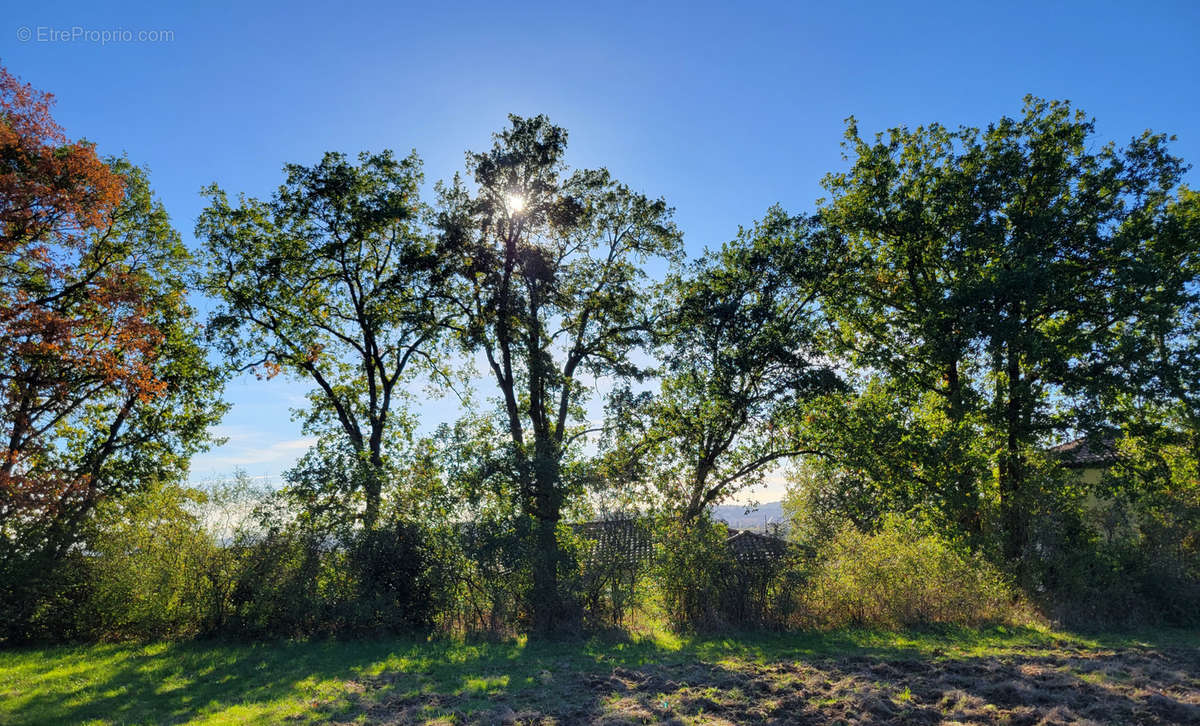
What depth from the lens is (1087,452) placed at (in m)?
17.0

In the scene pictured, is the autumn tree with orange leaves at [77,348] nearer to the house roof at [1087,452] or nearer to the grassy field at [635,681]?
the grassy field at [635,681]

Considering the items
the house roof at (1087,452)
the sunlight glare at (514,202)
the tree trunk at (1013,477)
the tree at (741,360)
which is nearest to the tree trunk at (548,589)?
the tree at (741,360)

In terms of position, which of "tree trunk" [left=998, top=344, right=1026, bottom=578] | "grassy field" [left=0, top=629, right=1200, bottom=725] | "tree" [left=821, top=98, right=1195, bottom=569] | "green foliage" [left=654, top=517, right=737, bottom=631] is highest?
"tree" [left=821, top=98, right=1195, bottom=569]

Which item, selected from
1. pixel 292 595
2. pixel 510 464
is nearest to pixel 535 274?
pixel 510 464

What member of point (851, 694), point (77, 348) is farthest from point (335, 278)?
point (851, 694)

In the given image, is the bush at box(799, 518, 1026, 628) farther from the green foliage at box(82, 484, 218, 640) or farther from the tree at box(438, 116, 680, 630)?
the green foliage at box(82, 484, 218, 640)

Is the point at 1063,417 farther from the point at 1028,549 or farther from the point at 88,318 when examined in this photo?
the point at 88,318

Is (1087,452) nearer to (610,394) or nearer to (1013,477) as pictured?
(1013,477)

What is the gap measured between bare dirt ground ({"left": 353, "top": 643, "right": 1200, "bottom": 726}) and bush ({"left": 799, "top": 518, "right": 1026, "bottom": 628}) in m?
3.35

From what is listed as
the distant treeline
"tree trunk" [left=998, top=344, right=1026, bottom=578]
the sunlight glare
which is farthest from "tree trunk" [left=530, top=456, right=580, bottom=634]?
"tree trunk" [left=998, top=344, right=1026, bottom=578]

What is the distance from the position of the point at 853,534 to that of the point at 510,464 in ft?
27.9

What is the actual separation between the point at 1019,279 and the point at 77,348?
2570 cm

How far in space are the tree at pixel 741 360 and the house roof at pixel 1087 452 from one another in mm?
6262

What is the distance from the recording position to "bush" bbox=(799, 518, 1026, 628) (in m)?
12.8
